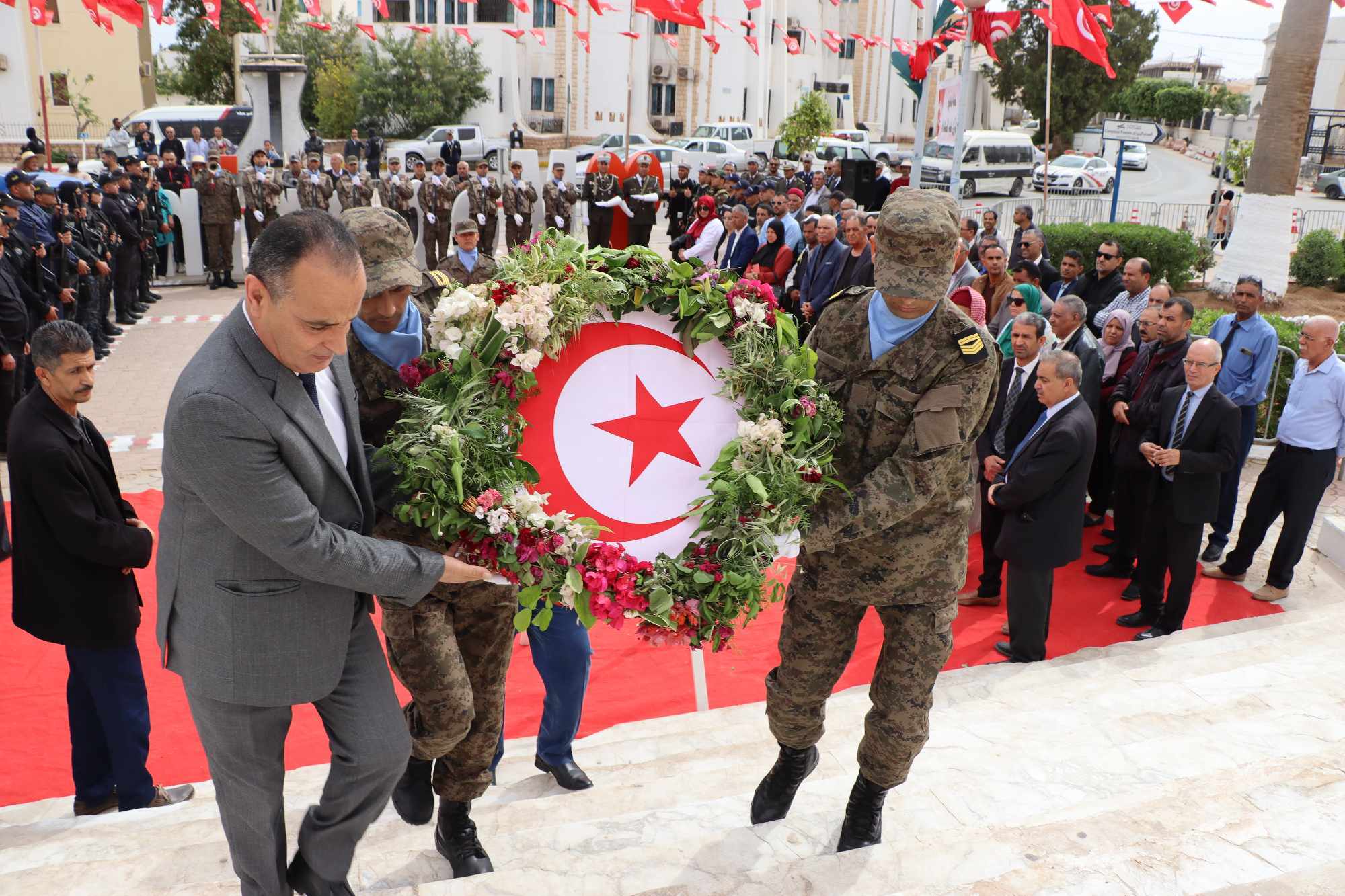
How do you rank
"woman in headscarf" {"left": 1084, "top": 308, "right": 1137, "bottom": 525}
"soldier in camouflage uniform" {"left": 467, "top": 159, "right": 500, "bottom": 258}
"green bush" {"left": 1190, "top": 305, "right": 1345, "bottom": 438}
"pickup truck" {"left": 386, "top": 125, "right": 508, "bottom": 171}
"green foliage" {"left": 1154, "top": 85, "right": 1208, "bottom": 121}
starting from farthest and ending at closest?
"green foliage" {"left": 1154, "top": 85, "right": 1208, "bottom": 121}, "pickup truck" {"left": 386, "top": 125, "right": 508, "bottom": 171}, "soldier in camouflage uniform" {"left": 467, "top": 159, "right": 500, "bottom": 258}, "green bush" {"left": 1190, "top": 305, "right": 1345, "bottom": 438}, "woman in headscarf" {"left": 1084, "top": 308, "right": 1137, "bottom": 525}

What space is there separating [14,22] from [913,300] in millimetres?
37620

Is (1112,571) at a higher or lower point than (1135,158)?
lower

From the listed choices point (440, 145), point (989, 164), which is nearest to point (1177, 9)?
point (989, 164)

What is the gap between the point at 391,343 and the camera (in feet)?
10.6

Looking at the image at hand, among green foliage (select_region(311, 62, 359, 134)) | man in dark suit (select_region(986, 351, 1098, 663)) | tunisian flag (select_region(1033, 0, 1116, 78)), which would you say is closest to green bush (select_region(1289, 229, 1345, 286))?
tunisian flag (select_region(1033, 0, 1116, 78))

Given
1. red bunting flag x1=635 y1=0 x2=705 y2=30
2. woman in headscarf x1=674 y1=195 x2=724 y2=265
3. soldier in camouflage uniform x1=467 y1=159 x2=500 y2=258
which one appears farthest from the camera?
soldier in camouflage uniform x1=467 y1=159 x2=500 y2=258

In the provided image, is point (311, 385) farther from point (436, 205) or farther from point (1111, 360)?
point (436, 205)

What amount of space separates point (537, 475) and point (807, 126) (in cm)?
3222

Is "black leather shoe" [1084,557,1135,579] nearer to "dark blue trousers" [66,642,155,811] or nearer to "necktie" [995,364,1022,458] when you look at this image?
"necktie" [995,364,1022,458]

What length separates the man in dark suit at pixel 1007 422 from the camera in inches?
248

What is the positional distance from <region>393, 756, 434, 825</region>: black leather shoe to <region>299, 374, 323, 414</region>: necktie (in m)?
1.43

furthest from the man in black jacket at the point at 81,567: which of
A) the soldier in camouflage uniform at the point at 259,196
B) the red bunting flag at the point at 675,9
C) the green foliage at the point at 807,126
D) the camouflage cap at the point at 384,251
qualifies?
the green foliage at the point at 807,126

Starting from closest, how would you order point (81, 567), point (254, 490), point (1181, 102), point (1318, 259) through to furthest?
1. point (254, 490)
2. point (81, 567)
3. point (1318, 259)
4. point (1181, 102)

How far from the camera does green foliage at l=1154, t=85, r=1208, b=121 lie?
61.1 meters
